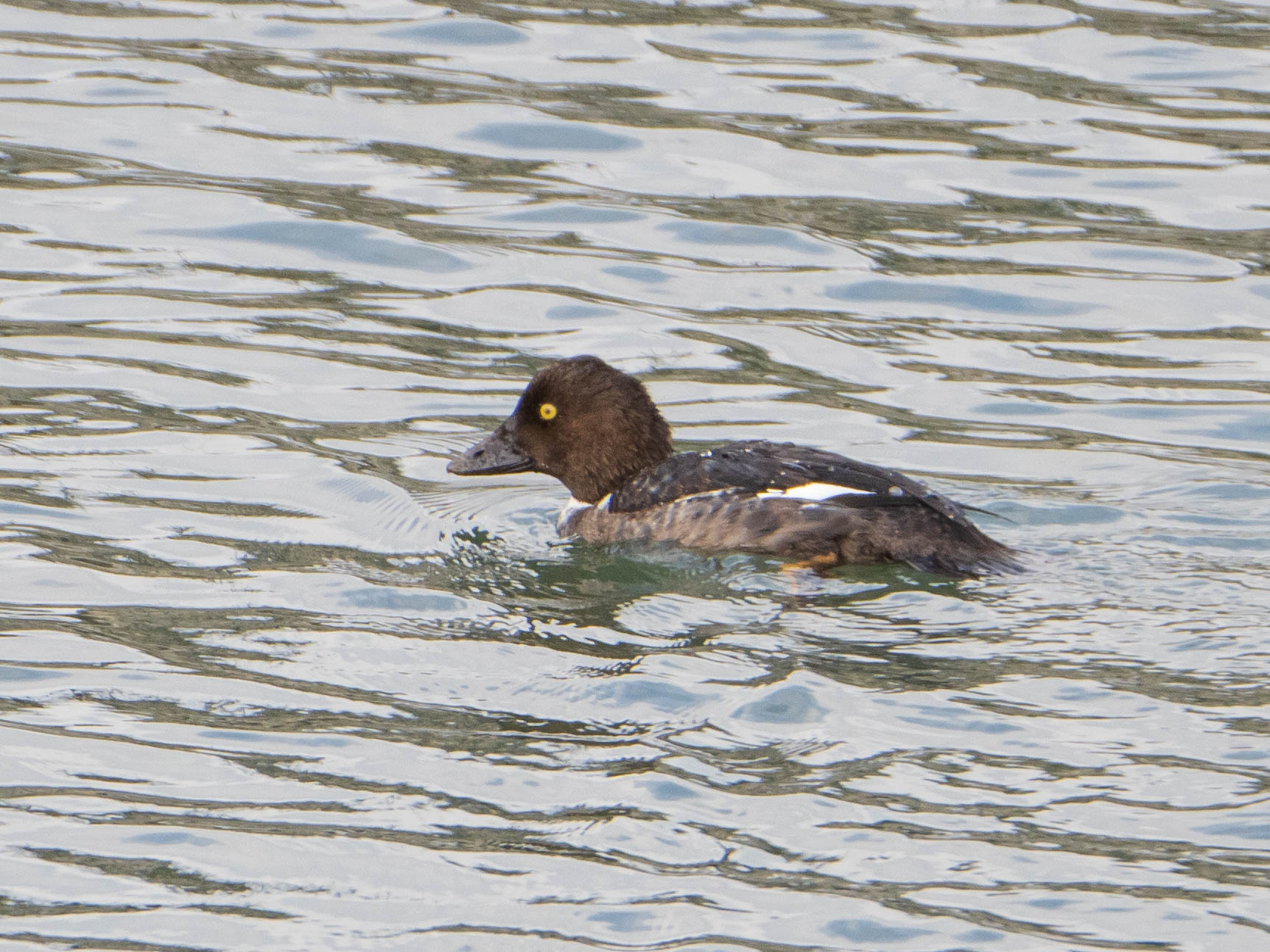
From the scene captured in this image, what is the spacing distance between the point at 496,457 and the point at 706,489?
43.9 inches

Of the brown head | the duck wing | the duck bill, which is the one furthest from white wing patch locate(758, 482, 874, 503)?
the duck bill

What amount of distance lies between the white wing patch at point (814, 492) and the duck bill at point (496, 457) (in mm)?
1335

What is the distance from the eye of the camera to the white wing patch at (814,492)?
801cm

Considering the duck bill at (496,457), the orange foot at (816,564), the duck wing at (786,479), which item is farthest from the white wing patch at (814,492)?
the duck bill at (496,457)

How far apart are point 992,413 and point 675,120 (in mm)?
4038

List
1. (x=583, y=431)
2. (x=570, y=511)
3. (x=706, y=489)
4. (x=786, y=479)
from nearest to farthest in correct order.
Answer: (x=786, y=479) < (x=706, y=489) < (x=583, y=431) < (x=570, y=511)

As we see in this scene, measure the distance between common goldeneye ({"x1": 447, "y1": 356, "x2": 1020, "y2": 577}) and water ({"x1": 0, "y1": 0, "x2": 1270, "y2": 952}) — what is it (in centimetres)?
17

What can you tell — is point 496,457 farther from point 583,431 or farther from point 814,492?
point 814,492

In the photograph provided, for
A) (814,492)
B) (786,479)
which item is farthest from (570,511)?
(814,492)

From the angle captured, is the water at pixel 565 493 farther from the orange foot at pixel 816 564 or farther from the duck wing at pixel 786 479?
the duck wing at pixel 786 479

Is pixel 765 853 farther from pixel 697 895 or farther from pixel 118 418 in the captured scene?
pixel 118 418

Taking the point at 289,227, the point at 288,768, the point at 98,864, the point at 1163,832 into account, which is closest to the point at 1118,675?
the point at 1163,832

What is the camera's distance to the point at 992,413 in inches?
391

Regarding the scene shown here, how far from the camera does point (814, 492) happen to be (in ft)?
26.5
